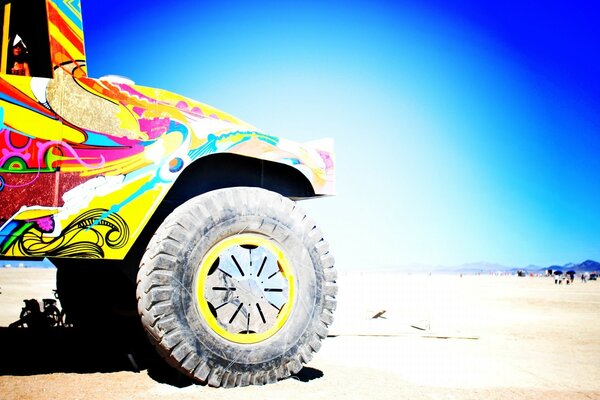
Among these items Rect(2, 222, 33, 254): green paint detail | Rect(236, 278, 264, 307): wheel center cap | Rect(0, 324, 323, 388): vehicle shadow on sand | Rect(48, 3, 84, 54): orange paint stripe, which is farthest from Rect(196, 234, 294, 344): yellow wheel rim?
Rect(48, 3, 84, 54): orange paint stripe

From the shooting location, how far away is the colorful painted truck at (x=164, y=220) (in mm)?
2617

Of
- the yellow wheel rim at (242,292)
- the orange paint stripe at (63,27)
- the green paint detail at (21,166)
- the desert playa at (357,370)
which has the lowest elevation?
the desert playa at (357,370)

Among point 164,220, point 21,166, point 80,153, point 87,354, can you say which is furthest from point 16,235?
point 87,354

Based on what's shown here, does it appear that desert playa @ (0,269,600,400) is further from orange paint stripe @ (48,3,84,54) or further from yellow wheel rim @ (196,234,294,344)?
orange paint stripe @ (48,3,84,54)

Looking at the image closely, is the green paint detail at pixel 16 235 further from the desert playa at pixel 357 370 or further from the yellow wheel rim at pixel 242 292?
the yellow wheel rim at pixel 242 292

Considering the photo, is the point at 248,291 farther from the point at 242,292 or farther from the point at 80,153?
the point at 80,153

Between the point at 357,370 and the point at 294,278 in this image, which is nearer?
the point at 294,278

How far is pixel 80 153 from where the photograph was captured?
276 cm

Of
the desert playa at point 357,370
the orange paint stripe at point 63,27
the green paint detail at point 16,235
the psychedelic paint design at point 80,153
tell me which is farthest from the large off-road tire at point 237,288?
the orange paint stripe at point 63,27

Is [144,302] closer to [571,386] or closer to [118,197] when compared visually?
[118,197]

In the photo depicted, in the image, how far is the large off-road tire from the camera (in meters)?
2.56

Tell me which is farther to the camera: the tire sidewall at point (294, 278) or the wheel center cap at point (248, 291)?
the wheel center cap at point (248, 291)

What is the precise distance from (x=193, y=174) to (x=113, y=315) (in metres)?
1.89

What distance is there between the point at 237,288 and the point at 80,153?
1.41 meters
